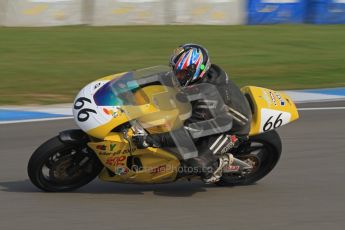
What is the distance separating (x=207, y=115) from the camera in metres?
6.54

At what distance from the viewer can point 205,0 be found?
1991 centimetres

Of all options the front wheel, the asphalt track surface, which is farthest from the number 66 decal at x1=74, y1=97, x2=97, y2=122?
the front wheel

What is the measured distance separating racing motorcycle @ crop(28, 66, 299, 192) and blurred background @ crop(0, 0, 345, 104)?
16.9ft

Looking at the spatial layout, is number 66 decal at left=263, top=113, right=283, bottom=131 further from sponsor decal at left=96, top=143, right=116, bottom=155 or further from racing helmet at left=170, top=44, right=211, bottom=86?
sponsor decal at left=96, top=143, right=116, bottom=155

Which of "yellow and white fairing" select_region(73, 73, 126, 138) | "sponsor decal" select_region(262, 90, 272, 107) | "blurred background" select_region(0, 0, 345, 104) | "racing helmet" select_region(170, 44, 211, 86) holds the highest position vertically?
"racing helmet" select_region(170, 44, 211, 86)

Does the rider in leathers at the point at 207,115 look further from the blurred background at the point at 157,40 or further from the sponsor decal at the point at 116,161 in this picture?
the blurred background at the point at 157,40

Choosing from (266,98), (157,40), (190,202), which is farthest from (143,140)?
(157,40)

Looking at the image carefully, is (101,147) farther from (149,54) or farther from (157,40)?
(157,40)

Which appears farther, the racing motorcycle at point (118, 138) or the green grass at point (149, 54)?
the green grass at point (149, 54)

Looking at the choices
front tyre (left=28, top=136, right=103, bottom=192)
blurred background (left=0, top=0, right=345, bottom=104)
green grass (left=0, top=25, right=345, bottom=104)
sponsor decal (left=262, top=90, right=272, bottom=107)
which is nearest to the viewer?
front tyre (left=28, top=136, right=103, bottom=192)

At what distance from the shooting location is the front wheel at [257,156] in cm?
712

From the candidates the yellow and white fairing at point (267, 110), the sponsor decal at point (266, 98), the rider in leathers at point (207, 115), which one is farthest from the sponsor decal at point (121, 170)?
the sponsor decal at point (266, 98)

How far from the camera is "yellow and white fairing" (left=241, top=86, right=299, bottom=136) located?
692 centimetres

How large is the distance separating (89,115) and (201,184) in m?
1.46
